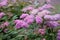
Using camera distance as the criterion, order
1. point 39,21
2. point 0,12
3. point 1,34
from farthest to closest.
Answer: point 0,12 → point 1,34 → point 39,21

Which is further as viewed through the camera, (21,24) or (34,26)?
(34,26)

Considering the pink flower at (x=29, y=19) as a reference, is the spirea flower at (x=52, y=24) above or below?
below

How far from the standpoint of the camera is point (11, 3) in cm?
254

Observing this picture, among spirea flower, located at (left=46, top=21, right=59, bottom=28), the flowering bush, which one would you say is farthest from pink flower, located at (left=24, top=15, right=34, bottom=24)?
spirea flower, located at (left=46, top=21, right=59, bottom=28)

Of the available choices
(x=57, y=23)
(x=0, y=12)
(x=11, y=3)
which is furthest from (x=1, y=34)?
(x=57, y=23)

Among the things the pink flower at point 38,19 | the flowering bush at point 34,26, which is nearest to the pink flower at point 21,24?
the flowering bush at point 34,26

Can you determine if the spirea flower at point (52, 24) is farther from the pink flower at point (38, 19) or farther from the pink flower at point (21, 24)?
the pink flower at point (21, 24)

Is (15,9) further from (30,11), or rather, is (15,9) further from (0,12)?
(30,11)

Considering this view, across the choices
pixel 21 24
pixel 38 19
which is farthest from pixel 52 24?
pixel 21 24

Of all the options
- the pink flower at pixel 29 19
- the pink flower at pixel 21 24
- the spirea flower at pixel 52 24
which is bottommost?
Result: the spirea flower at pixel 52 24

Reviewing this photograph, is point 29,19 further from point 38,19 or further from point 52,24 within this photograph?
point 52,24

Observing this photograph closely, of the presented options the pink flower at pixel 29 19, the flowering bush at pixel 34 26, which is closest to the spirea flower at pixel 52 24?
the flowering bush at pixel 34 26

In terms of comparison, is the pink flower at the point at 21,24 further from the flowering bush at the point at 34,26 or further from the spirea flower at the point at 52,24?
the spirea flower at the point at 52,24

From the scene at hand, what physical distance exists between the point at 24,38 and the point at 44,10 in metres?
0.34
